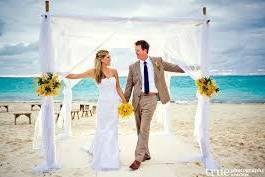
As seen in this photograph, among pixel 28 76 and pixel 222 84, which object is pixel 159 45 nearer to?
pixel 222 84

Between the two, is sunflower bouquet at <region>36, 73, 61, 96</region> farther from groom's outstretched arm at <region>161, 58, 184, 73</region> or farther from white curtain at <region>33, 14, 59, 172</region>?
groom's outstretched arm at <region>161, 58, 184, 73</region>

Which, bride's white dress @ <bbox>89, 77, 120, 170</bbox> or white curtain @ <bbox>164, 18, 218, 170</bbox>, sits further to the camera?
white curtain @ <bbox>164, 18, 218, 170</bbox>

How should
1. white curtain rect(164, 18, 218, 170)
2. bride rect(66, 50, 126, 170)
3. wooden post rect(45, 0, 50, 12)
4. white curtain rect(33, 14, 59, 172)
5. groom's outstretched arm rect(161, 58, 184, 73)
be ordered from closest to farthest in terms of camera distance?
wooden post rect(45, 0, 50, 12), white curtain rect(33, 14, 59, 172), bride rect(66, 50, 126, 170), white curtain rect(164, 18, 218, 170), groom's outstretched arm rect(161, 58, 184, 73)

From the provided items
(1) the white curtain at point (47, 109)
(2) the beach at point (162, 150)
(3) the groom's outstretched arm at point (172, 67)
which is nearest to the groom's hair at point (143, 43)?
(3) the groom's outstretched arm at point (172, 67)

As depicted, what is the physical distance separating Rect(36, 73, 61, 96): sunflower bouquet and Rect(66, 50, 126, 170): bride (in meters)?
0.50

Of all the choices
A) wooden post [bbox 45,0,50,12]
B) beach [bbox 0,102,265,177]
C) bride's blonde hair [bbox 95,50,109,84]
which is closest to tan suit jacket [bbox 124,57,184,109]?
bride's blonde hair [bbox 95,50,109,84]

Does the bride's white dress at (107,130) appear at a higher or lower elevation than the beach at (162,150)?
higher

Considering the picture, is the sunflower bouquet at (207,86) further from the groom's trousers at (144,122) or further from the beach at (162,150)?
the beach at (162,150)

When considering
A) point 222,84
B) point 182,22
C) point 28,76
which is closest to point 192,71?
point 182,22

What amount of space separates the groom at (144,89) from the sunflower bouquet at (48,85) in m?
1.36

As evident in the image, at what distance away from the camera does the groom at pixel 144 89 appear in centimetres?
633

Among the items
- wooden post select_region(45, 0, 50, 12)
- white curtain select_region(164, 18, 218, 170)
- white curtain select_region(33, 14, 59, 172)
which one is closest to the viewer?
wooden post select_region(45, 0, 50, 12)

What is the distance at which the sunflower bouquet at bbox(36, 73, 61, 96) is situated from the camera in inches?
239

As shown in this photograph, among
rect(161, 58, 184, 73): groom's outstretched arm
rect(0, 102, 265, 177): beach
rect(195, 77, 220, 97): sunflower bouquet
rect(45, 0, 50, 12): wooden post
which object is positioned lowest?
rect(0, 102, 265, 177): beach
